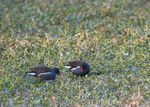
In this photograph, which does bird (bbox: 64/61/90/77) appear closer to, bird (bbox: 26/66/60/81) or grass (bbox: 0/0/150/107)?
grass (bbox: 0/0/150/107)

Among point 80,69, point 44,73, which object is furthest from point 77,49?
point 44,73

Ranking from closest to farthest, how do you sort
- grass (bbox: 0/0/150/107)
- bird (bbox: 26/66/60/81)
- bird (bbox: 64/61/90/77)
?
grass (bbox: 0/0/150/107), bird (bbox: 26/66/60/81), bird (bbox: 64/61/90/77)

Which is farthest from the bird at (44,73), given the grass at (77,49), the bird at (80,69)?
the bird at (80,69)

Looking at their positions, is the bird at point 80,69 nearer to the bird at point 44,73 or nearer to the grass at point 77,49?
the grass at point 77,49

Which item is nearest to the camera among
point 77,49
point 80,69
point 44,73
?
point 44,73

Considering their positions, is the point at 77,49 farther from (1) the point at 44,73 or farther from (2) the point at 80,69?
(1) the point at 44,73

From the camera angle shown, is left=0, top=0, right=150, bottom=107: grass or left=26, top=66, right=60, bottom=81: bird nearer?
left=0, top=0, right=150, bottom=107: grass

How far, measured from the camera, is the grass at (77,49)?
7144 mm

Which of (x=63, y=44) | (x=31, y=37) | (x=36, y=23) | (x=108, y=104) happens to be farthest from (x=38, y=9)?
(x=108, y=104)

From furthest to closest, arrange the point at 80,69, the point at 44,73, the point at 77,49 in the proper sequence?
1. the point at 77,49
2. the point at 80,69
3. the point at 44,73

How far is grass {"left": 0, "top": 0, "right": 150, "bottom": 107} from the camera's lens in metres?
7.14

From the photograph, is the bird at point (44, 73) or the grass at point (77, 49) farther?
the bird at point (44, 73)

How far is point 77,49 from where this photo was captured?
949 cm

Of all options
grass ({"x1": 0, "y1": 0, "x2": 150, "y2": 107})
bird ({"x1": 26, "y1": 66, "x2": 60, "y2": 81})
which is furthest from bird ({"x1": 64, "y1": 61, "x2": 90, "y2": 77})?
bird ({"x1": 26, "y1": 66, "x2": 60, "y2": 81})
